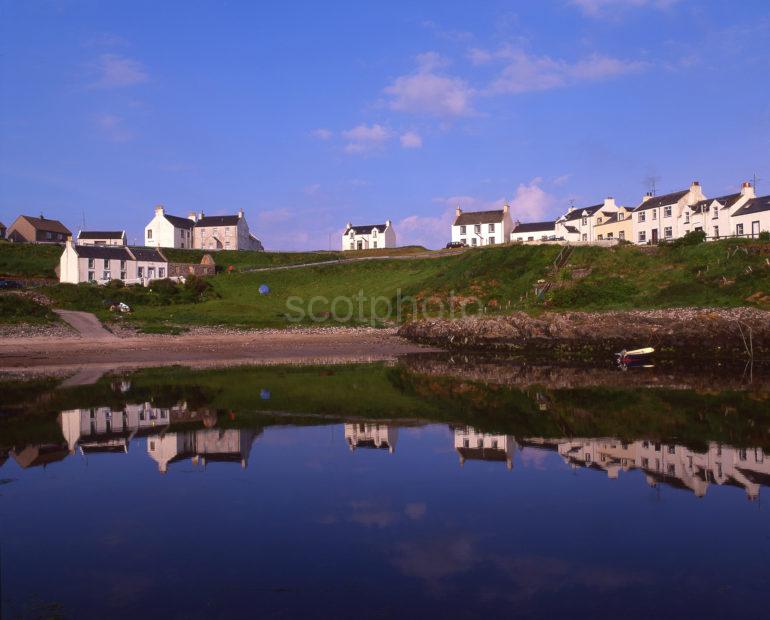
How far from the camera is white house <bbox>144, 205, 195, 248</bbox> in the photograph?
321ft

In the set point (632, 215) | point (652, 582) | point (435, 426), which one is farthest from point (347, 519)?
point (632, 215)

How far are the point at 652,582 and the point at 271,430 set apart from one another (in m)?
12.7

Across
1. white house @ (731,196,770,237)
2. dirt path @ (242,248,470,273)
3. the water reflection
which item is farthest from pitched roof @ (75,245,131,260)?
white house @ (731,196,770,237)

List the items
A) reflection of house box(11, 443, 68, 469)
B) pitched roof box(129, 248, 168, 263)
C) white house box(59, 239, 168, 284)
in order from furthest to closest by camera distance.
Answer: pitched roof box(129, 248, 168, 263) → white house box(59, 239, 168, 284) → reflection of house box(11, 443, 68, 469)

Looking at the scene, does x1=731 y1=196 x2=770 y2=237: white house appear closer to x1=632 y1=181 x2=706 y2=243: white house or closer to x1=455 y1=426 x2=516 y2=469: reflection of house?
x1=632 y1=181 x2=706 y2=243: white house

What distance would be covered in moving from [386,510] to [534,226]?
83772 millimetres

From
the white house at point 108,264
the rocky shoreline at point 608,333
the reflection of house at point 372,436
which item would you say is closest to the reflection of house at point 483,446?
the reflection of house at point 372,436

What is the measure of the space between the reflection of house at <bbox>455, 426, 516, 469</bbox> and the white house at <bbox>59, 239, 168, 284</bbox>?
193 ft

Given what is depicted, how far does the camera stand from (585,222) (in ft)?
277

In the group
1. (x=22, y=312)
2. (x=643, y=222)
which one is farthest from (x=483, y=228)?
(x=22, y=312)

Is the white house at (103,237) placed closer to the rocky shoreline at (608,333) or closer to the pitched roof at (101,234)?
the pitched roof at (101,234)

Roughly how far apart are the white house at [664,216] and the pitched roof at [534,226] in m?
16.0

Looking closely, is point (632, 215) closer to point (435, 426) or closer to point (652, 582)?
point (435, 426)

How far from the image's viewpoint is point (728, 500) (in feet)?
39.7
